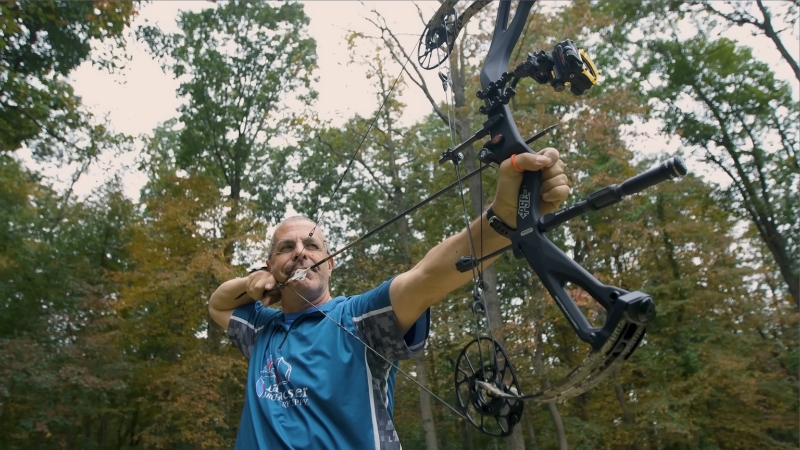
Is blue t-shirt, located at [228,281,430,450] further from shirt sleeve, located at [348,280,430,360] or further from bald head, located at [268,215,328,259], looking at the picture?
bald head, located at [268,215,328,259]

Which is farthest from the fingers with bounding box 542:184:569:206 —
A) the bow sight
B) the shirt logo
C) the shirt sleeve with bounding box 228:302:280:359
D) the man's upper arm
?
the man's upper arm

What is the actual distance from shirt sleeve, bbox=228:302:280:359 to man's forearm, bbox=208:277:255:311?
3cm

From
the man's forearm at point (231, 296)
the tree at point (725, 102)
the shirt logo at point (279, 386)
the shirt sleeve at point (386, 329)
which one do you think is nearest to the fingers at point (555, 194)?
the shirt sleeve at point (386, 329)

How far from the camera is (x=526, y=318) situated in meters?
8.89

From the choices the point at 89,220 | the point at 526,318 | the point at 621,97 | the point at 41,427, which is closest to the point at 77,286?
the point at 41,427

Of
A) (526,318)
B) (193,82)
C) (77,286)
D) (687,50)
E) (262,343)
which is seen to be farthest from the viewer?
(193,82)

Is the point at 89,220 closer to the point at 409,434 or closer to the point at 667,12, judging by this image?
the point at 409,434

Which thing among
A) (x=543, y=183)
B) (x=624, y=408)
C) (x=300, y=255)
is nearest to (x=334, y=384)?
(x=300, y=255)

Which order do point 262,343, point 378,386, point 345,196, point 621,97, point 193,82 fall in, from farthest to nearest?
point 345,196 → point 193,82 → point 621,97 → point 262,343 → point 378,386

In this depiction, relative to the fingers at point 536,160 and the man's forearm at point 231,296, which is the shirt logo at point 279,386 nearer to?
the man's forearm at point 231,296

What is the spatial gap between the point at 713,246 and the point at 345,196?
9.11 m

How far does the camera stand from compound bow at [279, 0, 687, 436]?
112cm

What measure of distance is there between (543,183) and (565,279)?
23 centimetres

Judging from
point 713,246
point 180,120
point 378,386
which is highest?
point 180,120
